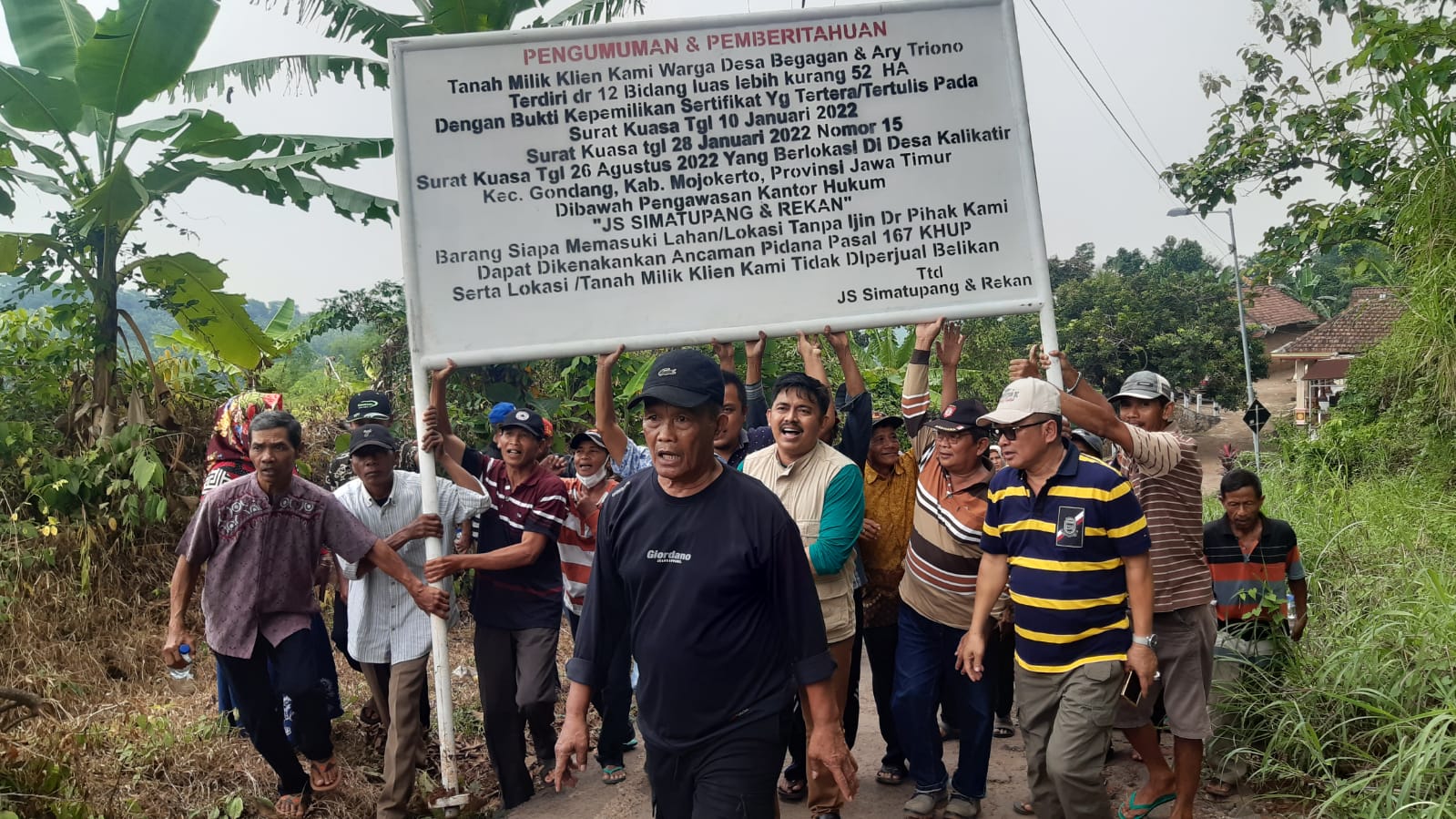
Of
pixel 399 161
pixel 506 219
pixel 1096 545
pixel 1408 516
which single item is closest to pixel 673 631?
pixel 1096 545

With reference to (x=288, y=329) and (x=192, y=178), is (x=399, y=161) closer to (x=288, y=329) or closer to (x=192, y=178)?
(x=192, y=178)

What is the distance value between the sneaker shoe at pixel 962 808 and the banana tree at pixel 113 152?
6178 millimetres

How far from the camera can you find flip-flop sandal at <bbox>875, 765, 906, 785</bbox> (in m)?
4.87

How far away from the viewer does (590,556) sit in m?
5.35

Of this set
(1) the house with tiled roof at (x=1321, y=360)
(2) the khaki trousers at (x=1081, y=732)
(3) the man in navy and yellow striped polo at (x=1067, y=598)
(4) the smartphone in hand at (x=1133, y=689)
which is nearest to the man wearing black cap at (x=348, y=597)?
(3) the man in navy and yellow striped polo at (x=1067, y=598)

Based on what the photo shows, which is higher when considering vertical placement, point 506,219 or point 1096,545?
Result: point 506,219

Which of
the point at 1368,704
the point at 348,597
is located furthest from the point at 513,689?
the point at 1368,704

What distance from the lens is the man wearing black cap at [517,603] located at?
15.5 ft

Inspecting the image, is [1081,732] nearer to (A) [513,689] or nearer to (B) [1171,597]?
(B) [1171,597]

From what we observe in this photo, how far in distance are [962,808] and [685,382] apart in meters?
2.56

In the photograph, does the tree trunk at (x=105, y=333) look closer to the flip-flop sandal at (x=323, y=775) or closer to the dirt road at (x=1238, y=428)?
the flip-flop sandal at (x=323, y=775)

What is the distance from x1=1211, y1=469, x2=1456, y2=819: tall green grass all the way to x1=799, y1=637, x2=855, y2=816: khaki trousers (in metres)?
1.82

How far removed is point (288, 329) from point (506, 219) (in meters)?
9.20

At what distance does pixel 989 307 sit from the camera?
4.17 meters
